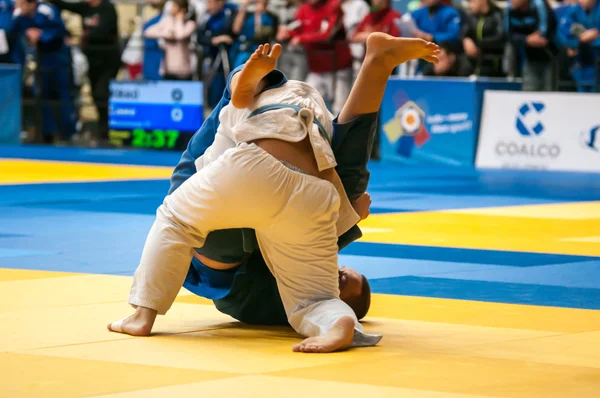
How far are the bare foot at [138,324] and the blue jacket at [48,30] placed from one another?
18671 mm

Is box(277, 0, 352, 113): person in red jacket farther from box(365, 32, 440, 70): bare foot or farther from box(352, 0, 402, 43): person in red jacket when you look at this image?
box(365, 32, 440, 70): bare foot

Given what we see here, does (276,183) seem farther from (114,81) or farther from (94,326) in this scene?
(114,81)

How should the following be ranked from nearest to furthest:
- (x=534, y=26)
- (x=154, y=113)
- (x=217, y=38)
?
(x=534, y=26) → (x=217, y=38) → (x=154, y=113)

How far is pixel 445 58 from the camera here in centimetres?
2080

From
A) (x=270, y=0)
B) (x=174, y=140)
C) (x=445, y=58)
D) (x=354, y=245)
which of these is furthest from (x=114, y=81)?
(x=354, y=245)

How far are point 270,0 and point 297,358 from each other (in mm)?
19195

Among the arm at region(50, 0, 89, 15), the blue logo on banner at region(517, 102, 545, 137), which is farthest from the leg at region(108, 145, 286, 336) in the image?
the arm at region(50, 0, 89, 15)

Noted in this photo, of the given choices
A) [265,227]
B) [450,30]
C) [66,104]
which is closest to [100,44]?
[66,104]

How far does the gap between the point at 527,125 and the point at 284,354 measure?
1458cm

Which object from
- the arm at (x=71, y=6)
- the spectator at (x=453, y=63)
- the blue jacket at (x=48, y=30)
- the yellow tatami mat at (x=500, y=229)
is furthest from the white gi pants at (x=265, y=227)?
the arm at (x=71, y=6)

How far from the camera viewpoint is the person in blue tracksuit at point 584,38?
19.4 metres

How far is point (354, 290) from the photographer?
6.84 m

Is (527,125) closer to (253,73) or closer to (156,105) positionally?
(156,105)

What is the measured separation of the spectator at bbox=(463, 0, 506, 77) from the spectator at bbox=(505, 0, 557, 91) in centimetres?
18
